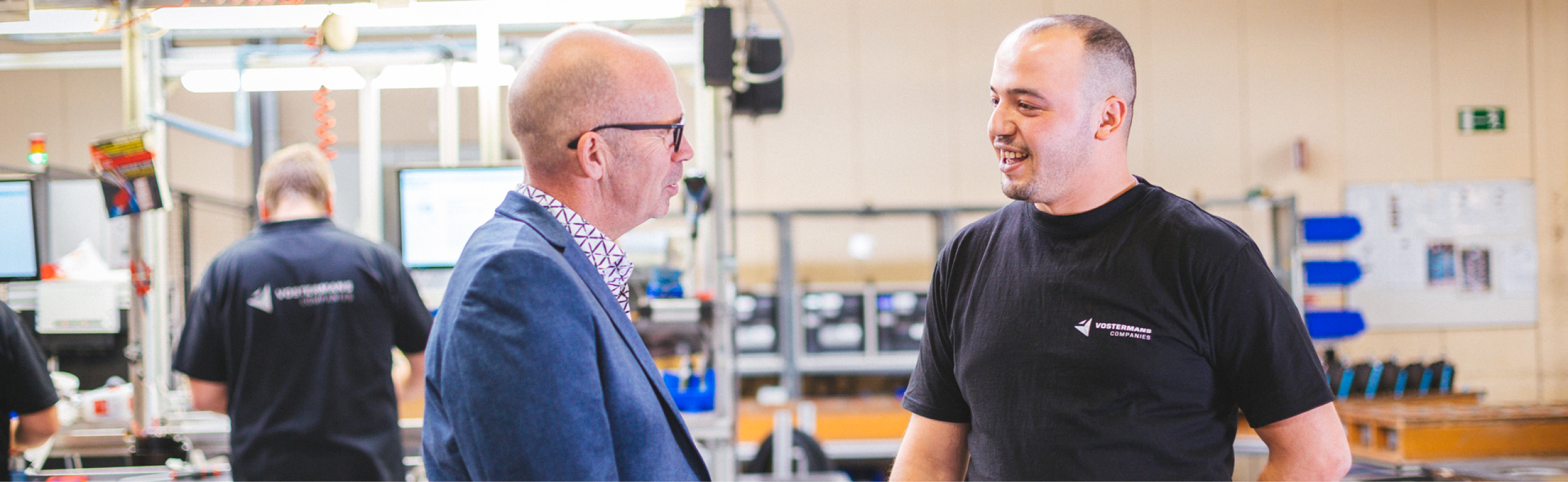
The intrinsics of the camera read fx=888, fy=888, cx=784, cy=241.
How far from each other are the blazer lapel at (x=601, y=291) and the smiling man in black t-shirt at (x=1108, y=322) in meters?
0.51

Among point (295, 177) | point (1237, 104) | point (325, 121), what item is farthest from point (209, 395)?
point (1237, 104)

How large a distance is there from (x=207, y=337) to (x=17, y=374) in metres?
0.41

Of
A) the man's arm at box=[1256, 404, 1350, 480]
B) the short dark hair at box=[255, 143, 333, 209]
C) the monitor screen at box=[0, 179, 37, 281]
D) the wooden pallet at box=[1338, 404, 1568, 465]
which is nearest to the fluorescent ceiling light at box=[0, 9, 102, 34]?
the monitor screen at box=[0, 179, 37, 281]

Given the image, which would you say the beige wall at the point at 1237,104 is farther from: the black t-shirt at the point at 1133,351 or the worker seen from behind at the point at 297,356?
the black t-shirt at the point at 1133,351

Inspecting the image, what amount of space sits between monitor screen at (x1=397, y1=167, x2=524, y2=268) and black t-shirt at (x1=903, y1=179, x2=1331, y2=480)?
6.39 feet

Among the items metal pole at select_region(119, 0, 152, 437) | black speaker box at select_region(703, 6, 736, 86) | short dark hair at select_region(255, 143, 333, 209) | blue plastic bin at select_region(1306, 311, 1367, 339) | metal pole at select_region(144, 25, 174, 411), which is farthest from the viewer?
blue plastic bin at select_region(1306, 311, 1367, 339)

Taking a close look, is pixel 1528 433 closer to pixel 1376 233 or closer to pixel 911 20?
pixel 1376 233

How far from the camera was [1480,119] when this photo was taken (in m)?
6.60

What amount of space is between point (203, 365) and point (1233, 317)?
7.79ft

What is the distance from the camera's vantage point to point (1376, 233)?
6.55 m

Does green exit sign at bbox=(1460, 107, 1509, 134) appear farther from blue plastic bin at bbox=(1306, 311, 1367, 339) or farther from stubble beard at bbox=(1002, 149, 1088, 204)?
stubble beard at bbox=(1002, 149, 1088, 204)

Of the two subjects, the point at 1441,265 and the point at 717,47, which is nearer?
the point at 717,47

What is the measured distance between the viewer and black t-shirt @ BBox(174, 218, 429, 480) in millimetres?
2240

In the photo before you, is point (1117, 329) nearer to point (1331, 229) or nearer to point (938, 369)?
point (938, 369)
